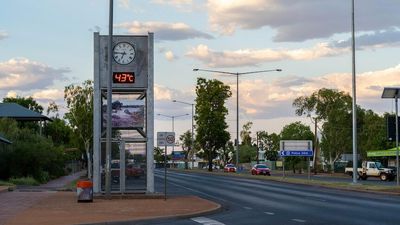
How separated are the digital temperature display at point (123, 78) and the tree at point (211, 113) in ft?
200

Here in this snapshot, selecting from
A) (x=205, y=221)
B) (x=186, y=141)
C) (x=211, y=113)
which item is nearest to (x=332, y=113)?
(x=211, y=113)

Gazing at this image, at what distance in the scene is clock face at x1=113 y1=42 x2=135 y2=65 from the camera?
28328 mm

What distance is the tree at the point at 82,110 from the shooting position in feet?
180

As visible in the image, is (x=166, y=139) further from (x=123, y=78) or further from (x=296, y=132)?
(x=296, y=132)

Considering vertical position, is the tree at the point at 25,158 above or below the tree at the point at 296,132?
below

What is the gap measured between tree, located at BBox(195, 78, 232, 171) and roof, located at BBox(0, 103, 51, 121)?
30749 mm

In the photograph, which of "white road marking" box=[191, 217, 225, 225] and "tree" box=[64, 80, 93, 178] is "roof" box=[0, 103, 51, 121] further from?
"white road marking" box=[191, 217, 225, 225]

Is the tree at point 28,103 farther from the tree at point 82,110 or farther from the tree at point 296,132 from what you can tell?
the tree at point 82,110

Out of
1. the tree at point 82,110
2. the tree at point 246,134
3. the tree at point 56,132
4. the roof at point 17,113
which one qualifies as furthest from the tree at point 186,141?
the tree at point 82,110

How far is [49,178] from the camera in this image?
51.4 meters

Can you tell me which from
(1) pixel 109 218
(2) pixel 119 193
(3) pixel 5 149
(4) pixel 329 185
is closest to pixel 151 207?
(1) pixel 109 218

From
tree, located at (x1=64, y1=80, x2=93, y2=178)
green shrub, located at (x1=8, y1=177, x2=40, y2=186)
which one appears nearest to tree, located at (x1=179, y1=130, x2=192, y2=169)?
tree, located at (x1=64, y1=80, x2=93, y2=178)

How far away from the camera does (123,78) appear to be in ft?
93.1

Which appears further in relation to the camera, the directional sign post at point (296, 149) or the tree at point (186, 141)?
the tree at point (186, 141)
